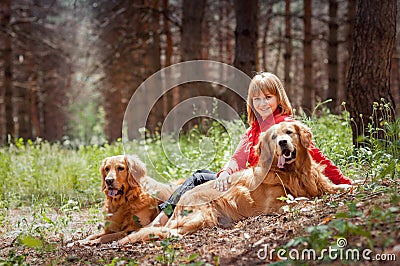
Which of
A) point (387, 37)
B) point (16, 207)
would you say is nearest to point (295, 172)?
point (387, 37)

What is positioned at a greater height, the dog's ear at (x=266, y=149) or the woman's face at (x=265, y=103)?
the woman's face at (x=265, y=103)

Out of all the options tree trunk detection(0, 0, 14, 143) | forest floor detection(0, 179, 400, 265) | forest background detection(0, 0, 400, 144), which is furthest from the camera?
tree trunk detection(0, 0, 14, 143)

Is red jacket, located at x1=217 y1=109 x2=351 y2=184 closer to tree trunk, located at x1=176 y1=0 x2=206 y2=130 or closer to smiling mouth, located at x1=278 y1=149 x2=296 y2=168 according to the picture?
smiling mouth, located at x1=278 y1=149 x2=296 y2=168

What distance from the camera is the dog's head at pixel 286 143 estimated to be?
14.7 ft

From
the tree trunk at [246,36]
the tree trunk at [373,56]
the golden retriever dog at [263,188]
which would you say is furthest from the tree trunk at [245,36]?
the golden retriever dog at [263,188]

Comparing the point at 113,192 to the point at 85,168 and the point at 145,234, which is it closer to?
the point at 145,234

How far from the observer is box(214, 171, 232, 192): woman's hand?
193 inches

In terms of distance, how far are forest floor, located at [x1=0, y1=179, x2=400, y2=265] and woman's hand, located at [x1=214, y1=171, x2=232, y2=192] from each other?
436mm

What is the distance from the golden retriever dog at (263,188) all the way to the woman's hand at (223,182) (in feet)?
0.15

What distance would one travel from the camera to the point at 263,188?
4.72m

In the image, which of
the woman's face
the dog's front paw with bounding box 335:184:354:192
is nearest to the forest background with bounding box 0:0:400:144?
the woman's face

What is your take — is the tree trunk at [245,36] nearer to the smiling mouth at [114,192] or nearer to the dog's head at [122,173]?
the dog's head at [122,173]

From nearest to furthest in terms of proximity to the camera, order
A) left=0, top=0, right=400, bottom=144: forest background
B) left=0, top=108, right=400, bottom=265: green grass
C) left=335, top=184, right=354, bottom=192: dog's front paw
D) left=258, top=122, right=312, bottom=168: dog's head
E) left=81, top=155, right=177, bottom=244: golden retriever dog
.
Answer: left=258, top=122, right=312, bottom=168: dog's head, left=335, top=184, right=354, bottom=192: dog's front paw, left=81, top=155, right=177, bottom=244: golden retriever dog, left=0, top=108, right=400, bottom=265: green grass, left=0, top=0, right=400, bottom=144: forest background

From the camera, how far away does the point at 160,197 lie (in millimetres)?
5508
